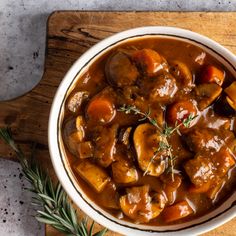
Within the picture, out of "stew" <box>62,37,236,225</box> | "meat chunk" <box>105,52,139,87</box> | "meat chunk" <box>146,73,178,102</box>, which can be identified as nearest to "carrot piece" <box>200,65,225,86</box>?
"stew" <box>62,37,236,225</box>

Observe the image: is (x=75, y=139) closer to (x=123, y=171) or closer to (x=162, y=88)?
(x=123, y=171)

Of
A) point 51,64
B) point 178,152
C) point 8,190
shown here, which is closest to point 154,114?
point 178,152

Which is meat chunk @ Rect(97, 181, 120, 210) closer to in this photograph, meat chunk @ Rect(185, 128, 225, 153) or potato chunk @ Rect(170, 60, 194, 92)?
meat chunk @ Rect(185, 128, 225, 153)

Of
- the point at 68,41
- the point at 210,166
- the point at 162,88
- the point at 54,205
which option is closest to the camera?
the point at 162,88

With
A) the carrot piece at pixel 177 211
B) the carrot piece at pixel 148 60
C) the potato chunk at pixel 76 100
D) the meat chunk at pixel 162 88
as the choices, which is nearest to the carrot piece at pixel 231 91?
the meat chunk at pixel 162 88

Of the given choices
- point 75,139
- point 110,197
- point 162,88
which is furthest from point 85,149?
point 162,88

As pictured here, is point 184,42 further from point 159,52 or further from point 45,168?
point 45,168
